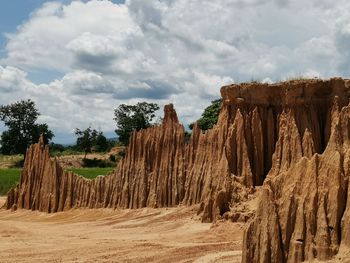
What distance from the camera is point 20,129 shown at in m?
67.0

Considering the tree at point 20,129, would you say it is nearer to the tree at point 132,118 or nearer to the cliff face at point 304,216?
the tree at point 132,118

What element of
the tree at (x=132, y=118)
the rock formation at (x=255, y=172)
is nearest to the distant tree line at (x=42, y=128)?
the tree at (x=132, y=118)

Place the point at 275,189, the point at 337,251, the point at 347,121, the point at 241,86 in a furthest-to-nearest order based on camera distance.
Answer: the point at 241,86 < the point at 347,121 < the point at 275,189 < the point at 337,251

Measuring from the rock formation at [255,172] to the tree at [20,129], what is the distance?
118 ft

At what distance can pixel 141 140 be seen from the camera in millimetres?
25453

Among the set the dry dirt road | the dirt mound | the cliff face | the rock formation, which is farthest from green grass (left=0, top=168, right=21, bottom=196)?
the cliff face

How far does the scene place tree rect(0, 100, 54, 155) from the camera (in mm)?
65625

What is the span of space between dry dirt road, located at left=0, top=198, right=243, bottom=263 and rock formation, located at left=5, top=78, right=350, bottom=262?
36.8 inches

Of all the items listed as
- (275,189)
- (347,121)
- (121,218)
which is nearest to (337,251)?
(275,189)

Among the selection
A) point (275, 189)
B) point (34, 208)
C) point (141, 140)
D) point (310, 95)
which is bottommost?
point (34, 208)

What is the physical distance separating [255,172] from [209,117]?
24639 millimetres

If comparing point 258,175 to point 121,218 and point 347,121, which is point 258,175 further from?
point 121,218

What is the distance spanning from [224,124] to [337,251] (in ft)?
36.8

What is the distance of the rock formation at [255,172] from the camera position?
1075 centimetres
